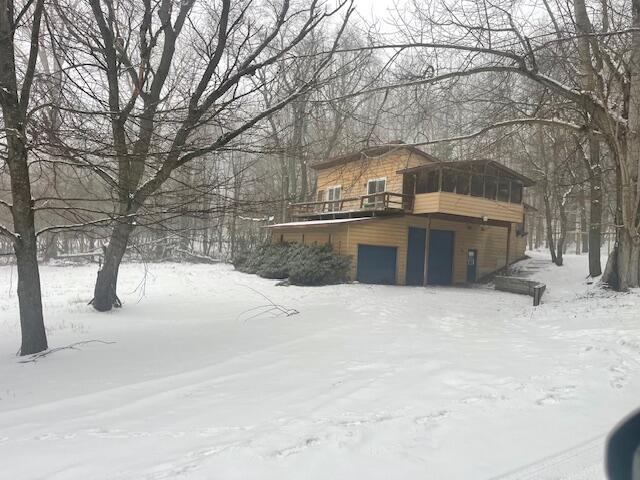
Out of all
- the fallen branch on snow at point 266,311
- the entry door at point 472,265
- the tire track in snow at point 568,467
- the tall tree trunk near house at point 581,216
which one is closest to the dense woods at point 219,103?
the fallen branch on snow at point 266,311

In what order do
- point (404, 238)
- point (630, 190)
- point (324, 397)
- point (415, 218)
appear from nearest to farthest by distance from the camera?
point (324, 397)
point (630, 190)
point (404, 238)
point (415, 218)

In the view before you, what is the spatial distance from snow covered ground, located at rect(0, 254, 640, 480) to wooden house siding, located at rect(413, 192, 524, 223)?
9.88 metres

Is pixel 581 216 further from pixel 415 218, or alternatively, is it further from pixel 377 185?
pixel 377 185

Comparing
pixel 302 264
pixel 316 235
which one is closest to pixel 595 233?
pixel 316 235

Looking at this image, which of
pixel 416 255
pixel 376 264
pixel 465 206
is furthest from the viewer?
pixel 416 255

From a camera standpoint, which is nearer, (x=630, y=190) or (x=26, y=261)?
(x=26, y=261)

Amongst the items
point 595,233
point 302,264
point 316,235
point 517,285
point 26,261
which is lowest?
point 517,285

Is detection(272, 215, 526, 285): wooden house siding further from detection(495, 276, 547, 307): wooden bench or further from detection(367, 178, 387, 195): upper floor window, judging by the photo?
detection(495, 276, 547, 307): wooden bench

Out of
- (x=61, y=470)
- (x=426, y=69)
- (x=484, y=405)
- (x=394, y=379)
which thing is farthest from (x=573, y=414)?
(x=426, y=69)

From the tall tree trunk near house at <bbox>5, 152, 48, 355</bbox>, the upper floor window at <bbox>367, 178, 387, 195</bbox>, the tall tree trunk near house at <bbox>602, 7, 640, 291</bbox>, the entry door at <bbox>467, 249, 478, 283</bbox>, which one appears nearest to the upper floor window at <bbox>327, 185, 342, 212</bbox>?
the upper floor window at <bbox>367, 178, 387, 195</bbox>

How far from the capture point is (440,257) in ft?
83.1

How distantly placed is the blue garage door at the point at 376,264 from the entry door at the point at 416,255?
1.16 m

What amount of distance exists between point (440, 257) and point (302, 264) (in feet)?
27.5

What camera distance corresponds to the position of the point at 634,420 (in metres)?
1.65
